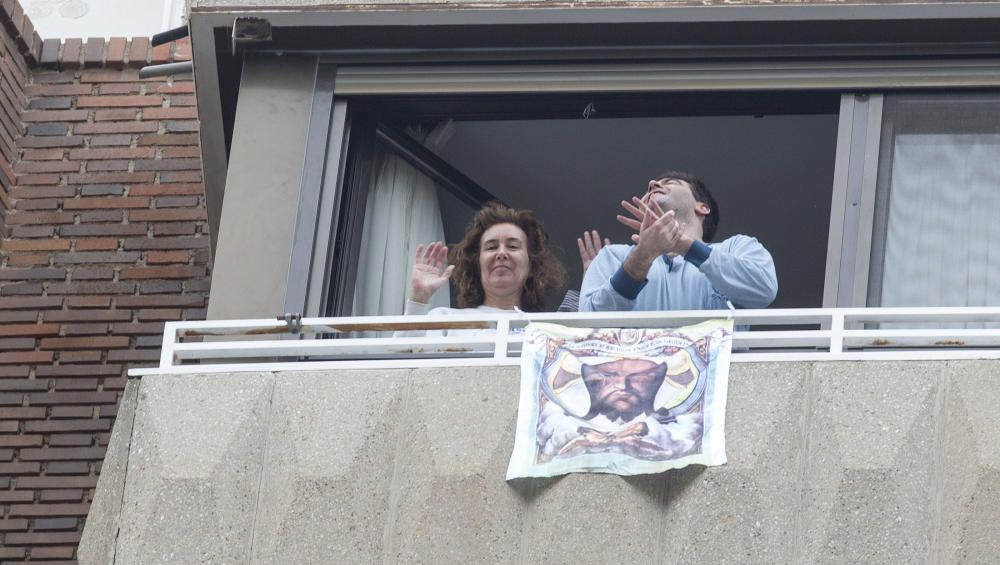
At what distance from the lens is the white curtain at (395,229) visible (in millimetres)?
9734

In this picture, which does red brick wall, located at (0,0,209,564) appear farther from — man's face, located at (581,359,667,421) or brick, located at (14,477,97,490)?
man's face, located at (581,359,667,421)

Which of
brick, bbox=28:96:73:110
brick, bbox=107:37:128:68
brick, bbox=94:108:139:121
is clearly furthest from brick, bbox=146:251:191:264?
brick, bbox=107:37:128:68

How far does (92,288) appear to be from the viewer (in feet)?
41.3

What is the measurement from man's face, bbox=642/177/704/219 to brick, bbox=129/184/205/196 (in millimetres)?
3909

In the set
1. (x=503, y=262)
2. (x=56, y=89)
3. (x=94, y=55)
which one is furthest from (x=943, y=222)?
(x=56, y=89)

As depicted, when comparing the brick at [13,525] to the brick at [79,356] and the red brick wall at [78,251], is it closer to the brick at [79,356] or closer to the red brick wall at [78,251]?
the red brick wall at [78,251]

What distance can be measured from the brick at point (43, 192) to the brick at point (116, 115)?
1.60ft

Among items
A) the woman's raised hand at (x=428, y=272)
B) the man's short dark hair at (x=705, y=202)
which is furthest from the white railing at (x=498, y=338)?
the man's short dark hair at (x=705, y=202)

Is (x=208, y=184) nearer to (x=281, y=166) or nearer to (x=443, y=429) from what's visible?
(x=281, y=166)

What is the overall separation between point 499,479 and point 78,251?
5.04 meters

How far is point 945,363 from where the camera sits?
328 inches

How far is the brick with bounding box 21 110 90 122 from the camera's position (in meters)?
13.1

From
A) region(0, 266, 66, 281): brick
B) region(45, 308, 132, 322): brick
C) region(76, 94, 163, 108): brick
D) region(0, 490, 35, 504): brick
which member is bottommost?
region(0, 490, 35, 504): brick

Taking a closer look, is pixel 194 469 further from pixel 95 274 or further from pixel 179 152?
pixel 179 152
